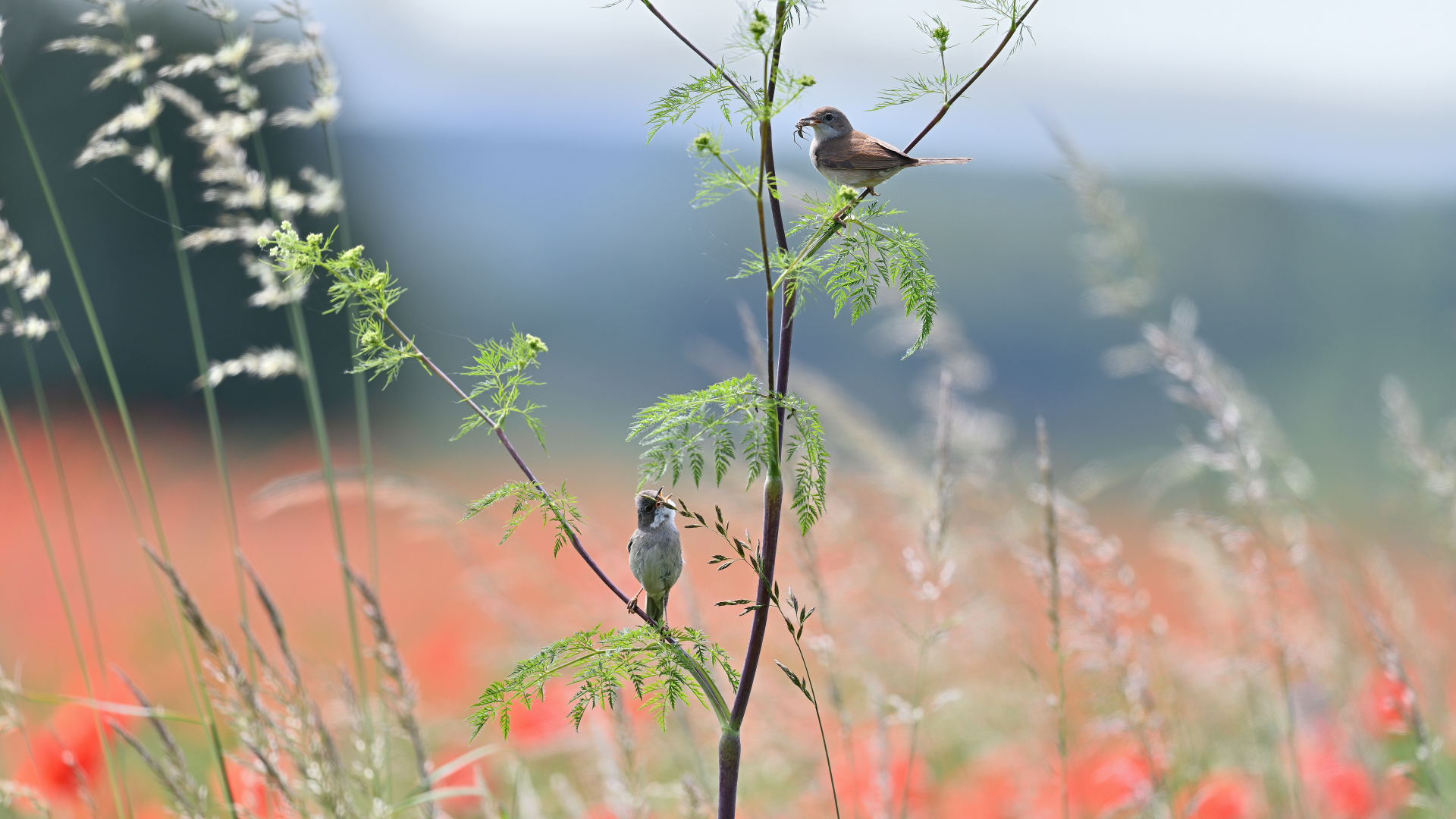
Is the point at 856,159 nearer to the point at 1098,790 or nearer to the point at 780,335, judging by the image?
the point at 780,335

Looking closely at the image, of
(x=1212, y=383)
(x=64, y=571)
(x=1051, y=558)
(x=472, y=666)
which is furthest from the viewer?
(x=64, y=571)

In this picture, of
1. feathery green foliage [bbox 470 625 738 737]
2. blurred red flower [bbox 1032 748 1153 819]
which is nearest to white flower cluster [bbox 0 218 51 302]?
feathery green foliage [bbox 470 625 738 737]

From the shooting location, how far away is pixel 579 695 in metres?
0.58

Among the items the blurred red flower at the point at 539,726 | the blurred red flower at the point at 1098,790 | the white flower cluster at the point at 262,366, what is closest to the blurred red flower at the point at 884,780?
the blurred red flower at the point at 1098,790

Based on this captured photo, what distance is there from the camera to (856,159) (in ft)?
2.13

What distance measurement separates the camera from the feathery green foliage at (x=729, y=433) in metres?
0.54

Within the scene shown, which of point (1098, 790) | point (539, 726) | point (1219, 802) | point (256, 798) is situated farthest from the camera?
point (539, 726)

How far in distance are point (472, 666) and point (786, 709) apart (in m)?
1.31

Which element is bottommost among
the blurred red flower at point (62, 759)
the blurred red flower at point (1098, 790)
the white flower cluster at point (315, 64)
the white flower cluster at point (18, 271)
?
the blurred red flower at point (1098, 790)

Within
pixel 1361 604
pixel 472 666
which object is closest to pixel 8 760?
pixel 472 666

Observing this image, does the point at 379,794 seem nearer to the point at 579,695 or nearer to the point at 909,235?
the point at 579,695

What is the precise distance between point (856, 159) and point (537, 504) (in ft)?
1.06

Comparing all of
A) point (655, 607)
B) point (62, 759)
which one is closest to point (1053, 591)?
point (655, 607)

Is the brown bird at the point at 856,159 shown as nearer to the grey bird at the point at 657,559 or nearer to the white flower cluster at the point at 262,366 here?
the grey bird at the point at 657,559
